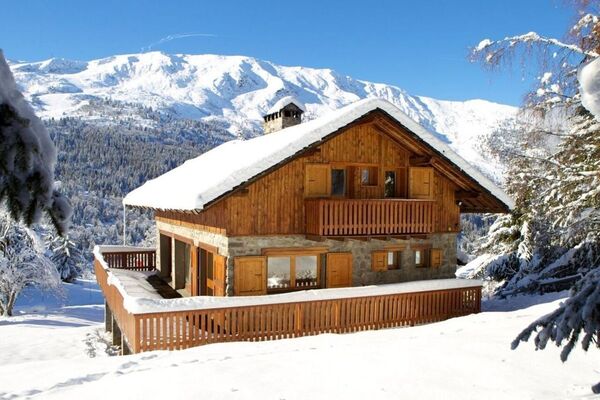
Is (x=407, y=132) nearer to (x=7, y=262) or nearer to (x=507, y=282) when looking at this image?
(x=507, y=282)

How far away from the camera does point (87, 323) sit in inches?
1412

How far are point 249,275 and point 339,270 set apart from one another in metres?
3.24

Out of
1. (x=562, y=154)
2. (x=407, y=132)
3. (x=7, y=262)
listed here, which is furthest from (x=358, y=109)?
(x=7, y=262)

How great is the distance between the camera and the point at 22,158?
3145mm

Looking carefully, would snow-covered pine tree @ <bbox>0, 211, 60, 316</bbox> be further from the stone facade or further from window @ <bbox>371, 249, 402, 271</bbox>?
window @ <bbox>371, 249, 402, 271</bbox>

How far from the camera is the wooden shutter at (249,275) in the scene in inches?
575

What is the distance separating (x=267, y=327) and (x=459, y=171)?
28.8 feet

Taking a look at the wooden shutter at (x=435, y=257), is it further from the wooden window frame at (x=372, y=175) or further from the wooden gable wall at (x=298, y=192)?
the wooden window frame at (x=372, y=175)

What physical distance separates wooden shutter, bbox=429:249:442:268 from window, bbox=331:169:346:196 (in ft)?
13.4

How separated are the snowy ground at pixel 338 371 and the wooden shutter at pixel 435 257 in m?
5.25

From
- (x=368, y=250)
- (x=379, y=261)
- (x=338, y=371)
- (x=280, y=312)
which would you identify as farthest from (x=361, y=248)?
(x=338, y=371)

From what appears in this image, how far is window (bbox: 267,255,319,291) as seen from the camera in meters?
15.7

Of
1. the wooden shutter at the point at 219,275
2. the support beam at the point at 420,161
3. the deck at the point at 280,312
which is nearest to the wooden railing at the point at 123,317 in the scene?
the deck at the point at 280,312

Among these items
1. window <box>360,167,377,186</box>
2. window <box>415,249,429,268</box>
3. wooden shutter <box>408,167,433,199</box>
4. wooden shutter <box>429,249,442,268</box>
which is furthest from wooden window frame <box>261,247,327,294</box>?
wooden shutter <box>429,249,442,268</box>
